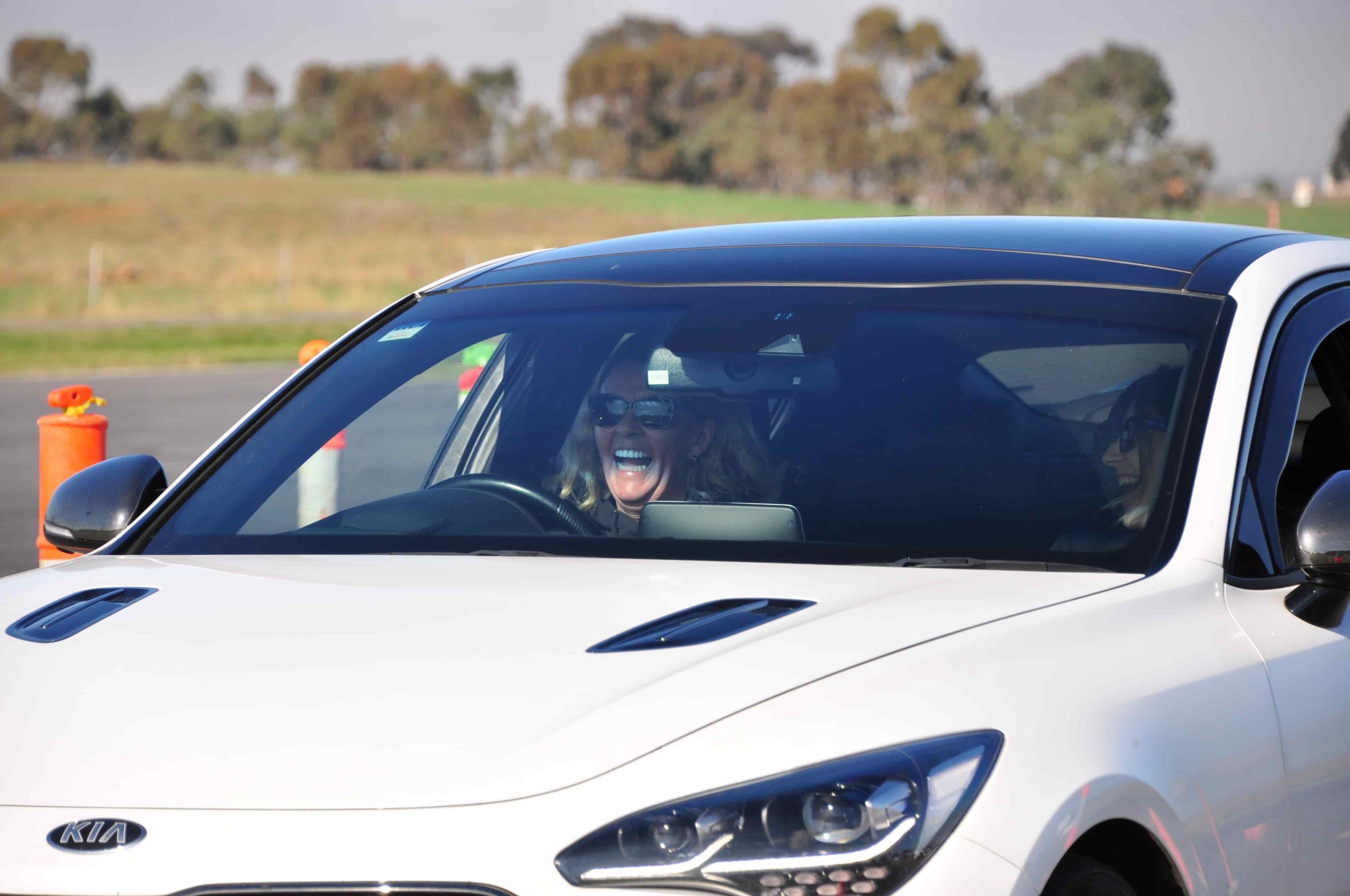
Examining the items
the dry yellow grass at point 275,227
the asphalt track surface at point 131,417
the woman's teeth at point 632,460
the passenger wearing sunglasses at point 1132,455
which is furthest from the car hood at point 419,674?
the dry yellow grass at point 275,227

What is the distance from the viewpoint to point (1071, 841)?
214 centimetres

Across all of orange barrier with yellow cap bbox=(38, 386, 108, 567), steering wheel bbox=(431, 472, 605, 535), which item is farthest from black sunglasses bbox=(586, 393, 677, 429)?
orange barrier with yellow cap bbox=(38, 386, 108, 567)

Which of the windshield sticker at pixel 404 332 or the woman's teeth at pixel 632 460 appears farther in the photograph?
the windshield sticker at pixel 404 332

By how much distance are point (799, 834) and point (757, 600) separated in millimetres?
558

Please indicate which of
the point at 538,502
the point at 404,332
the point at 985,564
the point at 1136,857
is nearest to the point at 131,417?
the point at 404,332

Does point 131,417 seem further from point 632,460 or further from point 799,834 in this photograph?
point 799,834

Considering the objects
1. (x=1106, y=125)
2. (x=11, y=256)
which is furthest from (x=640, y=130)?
(x=11, y=256)

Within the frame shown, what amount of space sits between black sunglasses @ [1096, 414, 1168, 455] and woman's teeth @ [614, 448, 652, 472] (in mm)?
822

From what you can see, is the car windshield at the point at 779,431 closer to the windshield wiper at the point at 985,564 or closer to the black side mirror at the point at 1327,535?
the windshield wiper at the point at 985,564

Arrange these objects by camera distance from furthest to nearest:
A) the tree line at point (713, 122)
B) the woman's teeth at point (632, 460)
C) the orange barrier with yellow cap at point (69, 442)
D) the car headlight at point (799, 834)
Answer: the tree line at point (713, 122), the orange barrier with yellow cap at point (69, 442), the woman's teeth at point (632, 460), the car headlight at point (799, 834)

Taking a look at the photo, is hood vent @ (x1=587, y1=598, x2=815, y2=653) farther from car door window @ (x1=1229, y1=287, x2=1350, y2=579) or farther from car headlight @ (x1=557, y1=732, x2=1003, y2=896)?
car door window @ (x1=1229, y1=287, x2=1350, y2=579)

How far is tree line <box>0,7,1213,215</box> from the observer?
298ft

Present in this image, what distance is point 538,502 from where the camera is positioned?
333 centimetres

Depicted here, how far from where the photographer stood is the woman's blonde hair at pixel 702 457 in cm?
A: 311
